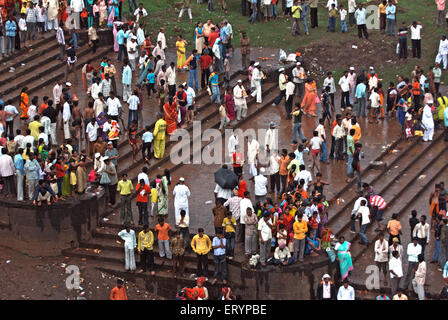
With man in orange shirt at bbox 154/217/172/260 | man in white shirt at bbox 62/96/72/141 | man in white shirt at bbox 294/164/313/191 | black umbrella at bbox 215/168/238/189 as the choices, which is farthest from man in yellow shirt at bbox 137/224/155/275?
man in white shirt at bbox 62/96/72/141

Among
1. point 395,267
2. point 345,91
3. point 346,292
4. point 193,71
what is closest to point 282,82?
point 345,91

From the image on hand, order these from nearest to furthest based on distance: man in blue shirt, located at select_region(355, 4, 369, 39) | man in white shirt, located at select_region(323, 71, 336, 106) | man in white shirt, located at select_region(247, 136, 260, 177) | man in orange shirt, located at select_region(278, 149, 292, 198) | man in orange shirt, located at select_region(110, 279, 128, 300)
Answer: man in orange shirt, located at select_region(110, 279, 128, 300), man in orange shirt, located at select_region(278, 149, 292, 198), man in white shirt, located at select_region(247, 136, 260, 177), man in white shirt, located at select_region(323, 71, 336, 106), man in blue shirt, located at select_region(355, 4, 369, 39)

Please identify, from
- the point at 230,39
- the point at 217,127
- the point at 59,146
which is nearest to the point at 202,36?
the point at 230,39

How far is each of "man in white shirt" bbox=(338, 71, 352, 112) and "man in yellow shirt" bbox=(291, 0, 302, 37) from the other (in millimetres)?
5111

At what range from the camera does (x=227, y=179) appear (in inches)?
965

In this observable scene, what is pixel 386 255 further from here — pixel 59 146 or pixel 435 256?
pixel 59 146

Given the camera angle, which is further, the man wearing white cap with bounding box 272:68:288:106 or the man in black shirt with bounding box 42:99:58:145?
the man wearing white cap with bounding box 272:68:288:106

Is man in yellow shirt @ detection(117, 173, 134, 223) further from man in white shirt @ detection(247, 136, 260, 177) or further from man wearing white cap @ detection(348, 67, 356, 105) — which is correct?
man wearing white cap @ detection(348, 67, 356, 105)

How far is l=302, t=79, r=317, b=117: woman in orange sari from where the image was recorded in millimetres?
30250

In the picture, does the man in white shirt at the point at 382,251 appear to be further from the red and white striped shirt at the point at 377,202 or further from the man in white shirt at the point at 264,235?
the man in white shirt at the point at 264,235

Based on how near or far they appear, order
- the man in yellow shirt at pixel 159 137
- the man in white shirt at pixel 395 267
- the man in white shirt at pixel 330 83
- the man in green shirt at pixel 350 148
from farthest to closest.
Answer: the man in white shirt at pixel 330 83 < the man in yellow shirt at pixel 159 137 < the man in green shirt at pixel 350 148 < the man in white shirt at pixel 395 267

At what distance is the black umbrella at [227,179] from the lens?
80.4 feet

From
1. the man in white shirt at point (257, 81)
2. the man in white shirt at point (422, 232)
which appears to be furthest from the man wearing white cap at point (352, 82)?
the man in white shirt at point (422, 232)

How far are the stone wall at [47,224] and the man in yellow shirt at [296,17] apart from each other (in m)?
13.3
